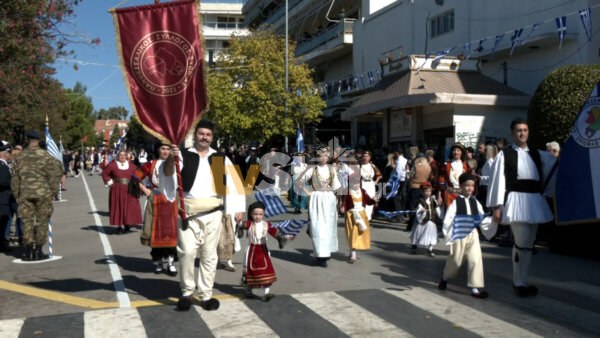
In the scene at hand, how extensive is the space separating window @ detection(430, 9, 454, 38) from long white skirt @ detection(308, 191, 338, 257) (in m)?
15.3

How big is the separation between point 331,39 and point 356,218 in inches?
998

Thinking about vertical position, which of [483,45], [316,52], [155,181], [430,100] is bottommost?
[155,181]

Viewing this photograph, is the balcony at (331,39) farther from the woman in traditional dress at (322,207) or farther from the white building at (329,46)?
the woman in traditional dress at (322,207)

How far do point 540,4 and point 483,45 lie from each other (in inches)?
119

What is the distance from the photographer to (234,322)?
611 cm

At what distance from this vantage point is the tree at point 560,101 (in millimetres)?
11023

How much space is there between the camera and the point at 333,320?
613cm

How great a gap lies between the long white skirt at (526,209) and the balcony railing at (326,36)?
1017 inches

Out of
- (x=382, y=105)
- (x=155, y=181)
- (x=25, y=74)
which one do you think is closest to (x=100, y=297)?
(x=155, y=181)

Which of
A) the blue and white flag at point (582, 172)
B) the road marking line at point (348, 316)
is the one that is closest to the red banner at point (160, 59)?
the road marking line at point (348, 316)

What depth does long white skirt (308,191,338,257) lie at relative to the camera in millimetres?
9125

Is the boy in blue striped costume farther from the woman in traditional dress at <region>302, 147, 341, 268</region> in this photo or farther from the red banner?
the red banner

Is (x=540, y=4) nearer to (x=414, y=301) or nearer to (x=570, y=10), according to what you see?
(x=570, y=10)

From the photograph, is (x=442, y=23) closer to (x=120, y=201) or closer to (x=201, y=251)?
(x=120, y=201)
